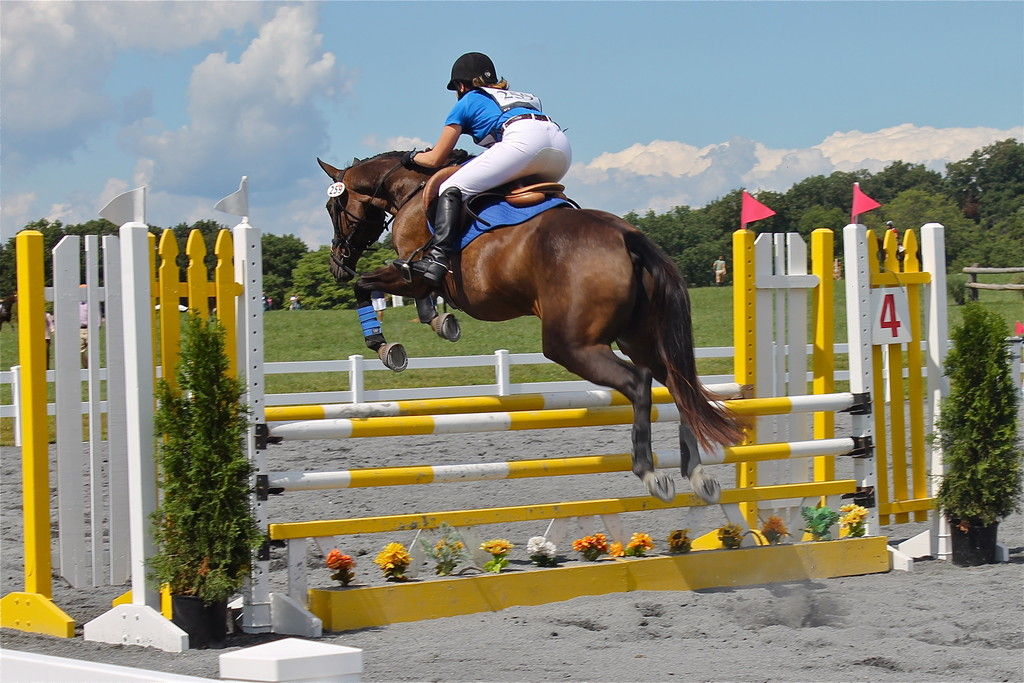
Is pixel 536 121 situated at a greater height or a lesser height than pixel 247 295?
greater

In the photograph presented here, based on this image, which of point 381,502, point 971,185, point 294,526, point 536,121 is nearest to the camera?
point 294,526

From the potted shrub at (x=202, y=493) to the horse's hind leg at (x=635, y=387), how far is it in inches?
52.9

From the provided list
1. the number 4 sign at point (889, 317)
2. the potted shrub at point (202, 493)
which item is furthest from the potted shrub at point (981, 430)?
the potted shrub at point (202, 493)

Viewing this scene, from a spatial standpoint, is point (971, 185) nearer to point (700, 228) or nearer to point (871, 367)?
point (700, 228)

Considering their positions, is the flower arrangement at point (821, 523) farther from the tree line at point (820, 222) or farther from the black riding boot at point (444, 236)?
the tree line at point (820, 222)

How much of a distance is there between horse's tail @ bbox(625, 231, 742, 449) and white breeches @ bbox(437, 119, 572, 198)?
2.26 ft

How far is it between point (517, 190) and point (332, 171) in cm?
143

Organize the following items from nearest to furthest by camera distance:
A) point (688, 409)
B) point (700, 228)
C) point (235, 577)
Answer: point (235, 577)
point (688, 409)
point (700, 228)

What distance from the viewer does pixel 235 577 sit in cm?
393

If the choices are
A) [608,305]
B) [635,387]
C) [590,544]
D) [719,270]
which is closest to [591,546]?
[590,544]

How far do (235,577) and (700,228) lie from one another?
23.2 meters

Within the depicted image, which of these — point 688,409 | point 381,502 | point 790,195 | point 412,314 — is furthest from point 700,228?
point 688,409

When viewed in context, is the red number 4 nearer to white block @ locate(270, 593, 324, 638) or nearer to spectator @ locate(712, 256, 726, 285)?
white block @ locate(270, 593, 324, 638)

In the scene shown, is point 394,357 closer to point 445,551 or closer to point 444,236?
point 444,236
